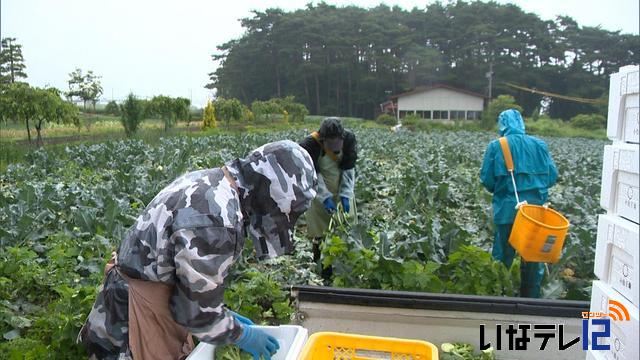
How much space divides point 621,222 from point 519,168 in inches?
118

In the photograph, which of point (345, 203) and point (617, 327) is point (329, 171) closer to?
point (345, 203)

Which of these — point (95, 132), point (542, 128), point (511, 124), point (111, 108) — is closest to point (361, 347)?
point (511, 124)

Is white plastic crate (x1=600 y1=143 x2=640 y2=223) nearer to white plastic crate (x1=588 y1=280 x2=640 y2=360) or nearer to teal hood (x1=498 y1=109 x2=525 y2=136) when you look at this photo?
white plastic crate (x1=588 y1=280 x2=640 y2=360)

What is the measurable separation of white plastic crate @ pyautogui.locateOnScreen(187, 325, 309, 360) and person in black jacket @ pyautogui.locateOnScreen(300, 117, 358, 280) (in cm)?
265

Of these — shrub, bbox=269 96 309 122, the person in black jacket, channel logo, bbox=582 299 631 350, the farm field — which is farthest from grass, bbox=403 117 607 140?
channel logo, bbox=582 299 631 350

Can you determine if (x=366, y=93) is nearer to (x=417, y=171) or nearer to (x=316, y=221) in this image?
(x=417, y=171)

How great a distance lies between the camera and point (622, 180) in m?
1.69

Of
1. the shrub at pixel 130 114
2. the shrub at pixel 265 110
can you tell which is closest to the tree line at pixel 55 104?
the shrub at pixel 130 114

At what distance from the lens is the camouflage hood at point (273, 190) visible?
215 cm

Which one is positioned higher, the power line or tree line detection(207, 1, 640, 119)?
tree line detection(207, 1, 640, 119)

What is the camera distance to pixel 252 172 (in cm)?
217

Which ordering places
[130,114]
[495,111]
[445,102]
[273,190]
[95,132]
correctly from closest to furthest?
[273,190] → [130,114] → [95,132] → [495,111] → [445,102]

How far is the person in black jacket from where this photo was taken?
16.9 ft

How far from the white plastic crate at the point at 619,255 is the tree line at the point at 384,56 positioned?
64.7 m
